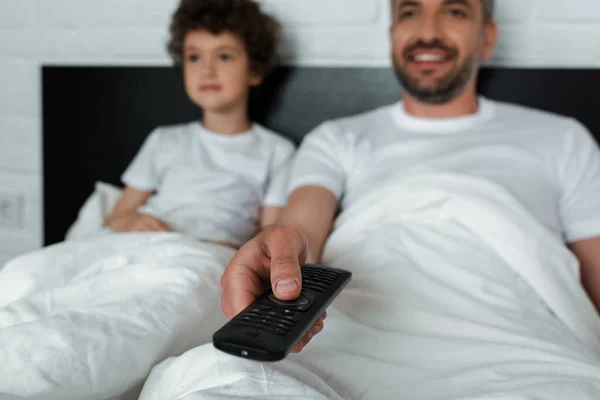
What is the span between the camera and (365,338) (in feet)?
2.15

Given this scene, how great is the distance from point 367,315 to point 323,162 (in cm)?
40

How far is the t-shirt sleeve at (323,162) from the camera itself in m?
1.02

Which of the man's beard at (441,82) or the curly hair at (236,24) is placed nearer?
the man's beard at (441,82)

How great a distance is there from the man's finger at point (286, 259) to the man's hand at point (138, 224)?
0.48 m

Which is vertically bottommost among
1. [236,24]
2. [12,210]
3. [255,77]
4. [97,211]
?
[12,210]

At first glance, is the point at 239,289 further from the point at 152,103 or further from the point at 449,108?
the point at 152,103

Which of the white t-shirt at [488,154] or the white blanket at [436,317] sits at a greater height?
the white t-shirt at [488,154]

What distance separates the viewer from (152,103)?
1347 millimetres

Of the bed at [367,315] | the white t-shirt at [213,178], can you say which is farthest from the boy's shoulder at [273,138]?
the bed at [367,315]

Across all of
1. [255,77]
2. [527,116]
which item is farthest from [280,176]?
[527,116]

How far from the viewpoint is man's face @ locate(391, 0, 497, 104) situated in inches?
40.4

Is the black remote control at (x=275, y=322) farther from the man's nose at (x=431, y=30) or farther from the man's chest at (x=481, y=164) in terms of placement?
the man's nose at (x=431, y=30)

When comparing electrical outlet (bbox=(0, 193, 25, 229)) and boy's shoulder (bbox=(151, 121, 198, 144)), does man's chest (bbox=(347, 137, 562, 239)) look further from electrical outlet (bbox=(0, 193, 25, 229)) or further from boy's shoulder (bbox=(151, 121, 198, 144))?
electrical outlet (bbox=(0, 193, 25, 229))

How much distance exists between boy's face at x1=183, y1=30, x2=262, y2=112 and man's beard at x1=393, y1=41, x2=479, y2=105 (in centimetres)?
33
